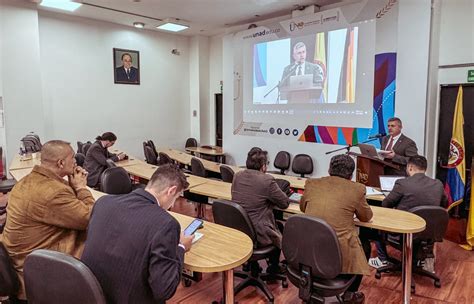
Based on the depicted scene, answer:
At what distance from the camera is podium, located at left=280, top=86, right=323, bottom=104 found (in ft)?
19.5

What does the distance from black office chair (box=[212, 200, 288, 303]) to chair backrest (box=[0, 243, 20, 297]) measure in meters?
1.37

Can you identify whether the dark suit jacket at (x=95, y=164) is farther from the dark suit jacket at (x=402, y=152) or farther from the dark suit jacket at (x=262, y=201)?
the dark suit jacket at (x=402, y=152)

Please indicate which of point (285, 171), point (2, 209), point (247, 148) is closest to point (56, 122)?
point (2, 209)

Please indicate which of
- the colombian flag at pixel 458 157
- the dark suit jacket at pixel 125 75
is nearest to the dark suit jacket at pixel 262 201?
the colombian flag at pixel 458 157

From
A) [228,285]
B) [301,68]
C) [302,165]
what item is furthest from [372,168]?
[301,68]

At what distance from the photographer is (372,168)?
3.90m

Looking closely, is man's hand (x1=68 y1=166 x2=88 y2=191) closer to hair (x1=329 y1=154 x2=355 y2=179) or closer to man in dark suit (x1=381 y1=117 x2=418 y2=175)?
hair (x1=329 y1=154 x2=355 y2=179)

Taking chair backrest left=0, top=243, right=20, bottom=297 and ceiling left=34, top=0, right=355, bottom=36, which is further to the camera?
ceiling left=34, top=0, right=355, bottom=36

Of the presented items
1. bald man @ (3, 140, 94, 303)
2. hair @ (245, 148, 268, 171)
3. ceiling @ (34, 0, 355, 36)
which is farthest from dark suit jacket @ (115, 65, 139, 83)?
bald man @ (3, 140, 94, 303)

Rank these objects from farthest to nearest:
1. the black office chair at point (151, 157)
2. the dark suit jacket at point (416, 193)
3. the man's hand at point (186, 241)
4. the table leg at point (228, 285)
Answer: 1. the black office chair at point (151, 157)
2. the dark suit jacket at point (416, 193)
3. the table leg at point (228, 285)
4. the man's hand at point (186, 241)

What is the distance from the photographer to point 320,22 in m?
5.76

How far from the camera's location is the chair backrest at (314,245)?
2107 millimetres

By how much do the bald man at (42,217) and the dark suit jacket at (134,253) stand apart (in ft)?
1.62

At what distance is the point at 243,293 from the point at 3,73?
585 centimetres
